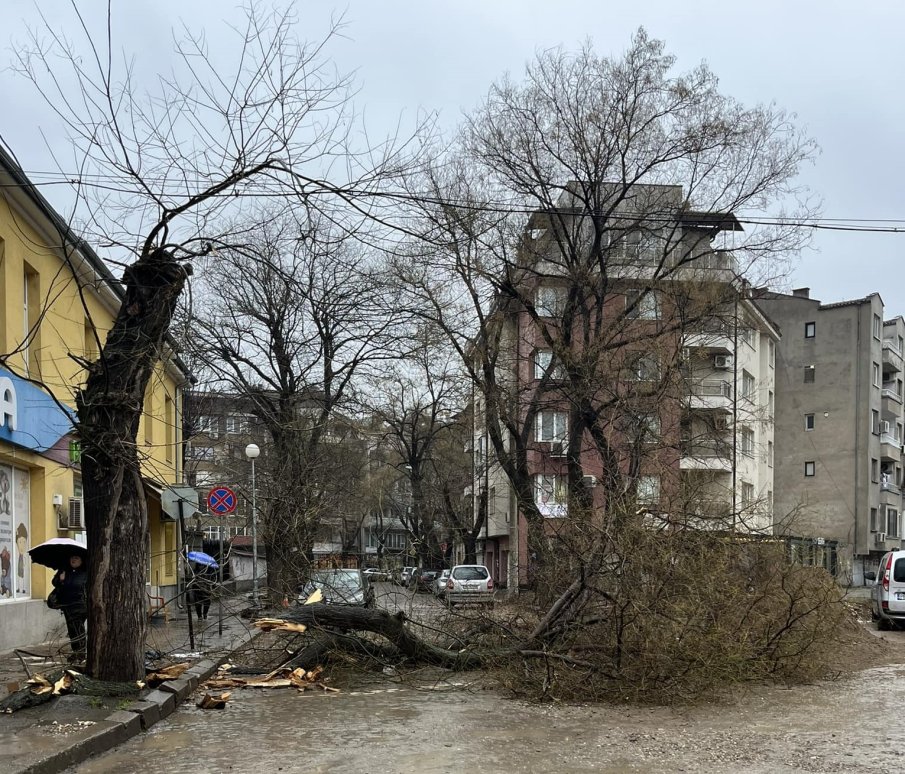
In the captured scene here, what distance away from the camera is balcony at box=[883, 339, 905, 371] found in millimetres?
65062

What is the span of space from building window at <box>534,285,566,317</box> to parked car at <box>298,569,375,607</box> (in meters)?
13.7

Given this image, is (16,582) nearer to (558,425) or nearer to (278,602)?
(278,602)

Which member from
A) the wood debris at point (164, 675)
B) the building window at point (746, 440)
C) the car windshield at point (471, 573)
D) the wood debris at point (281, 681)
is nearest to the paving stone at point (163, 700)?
the wood debris at point (164, 675)

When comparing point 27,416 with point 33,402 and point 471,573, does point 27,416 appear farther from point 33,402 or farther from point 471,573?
point 471,573

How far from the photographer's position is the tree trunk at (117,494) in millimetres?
10453

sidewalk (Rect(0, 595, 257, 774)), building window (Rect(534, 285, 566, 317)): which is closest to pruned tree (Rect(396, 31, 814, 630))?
building window (Rect(534, 285, 566, 317))

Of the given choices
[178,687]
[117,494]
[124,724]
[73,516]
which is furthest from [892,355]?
[124,724]

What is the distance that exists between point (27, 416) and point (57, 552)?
3386mm

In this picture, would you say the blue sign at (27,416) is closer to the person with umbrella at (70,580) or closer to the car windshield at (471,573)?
the person with umbrella at (70,580)

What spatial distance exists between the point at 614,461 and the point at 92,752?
41.7ft

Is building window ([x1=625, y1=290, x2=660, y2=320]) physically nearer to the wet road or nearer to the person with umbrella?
the wet road

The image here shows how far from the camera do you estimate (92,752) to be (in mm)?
8250

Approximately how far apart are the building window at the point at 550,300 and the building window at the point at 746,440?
232 inches

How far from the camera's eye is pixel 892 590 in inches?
878
